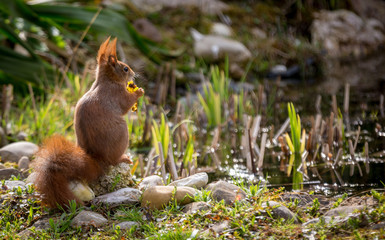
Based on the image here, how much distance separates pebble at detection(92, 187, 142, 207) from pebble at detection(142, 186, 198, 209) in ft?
0.33

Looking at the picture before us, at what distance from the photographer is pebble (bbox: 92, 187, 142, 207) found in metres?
3.30

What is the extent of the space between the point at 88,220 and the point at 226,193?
0.88 m

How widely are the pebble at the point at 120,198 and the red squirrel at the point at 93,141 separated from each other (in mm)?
143

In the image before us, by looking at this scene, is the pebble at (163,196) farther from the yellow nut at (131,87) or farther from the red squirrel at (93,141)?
the yellow nut at (131,87)

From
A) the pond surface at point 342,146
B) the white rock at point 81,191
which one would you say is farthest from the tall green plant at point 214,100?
the white rock at point 81,191

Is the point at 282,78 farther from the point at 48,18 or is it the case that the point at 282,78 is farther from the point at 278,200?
the point at 278,200

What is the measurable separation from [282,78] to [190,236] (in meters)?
7.05

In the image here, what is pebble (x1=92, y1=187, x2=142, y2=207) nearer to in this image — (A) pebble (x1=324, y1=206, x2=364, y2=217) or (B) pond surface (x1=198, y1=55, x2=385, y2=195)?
(B) pond surface (x1=198, y1=55, x2=385, y2=195)

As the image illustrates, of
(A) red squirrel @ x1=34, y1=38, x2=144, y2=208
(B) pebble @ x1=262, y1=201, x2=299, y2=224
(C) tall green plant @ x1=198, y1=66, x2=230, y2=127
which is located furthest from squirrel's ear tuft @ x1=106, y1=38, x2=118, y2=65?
(C) tall green plant @ x1=198, y1=66, x2=230, y2=127

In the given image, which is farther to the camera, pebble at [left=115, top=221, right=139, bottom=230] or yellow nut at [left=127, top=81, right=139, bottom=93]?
yellow nut at [left=127, top=81, right=139, bottom=93]

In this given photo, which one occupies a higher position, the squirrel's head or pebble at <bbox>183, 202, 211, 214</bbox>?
the squirrel's head

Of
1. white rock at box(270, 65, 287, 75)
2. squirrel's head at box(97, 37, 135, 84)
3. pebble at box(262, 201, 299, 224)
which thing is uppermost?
squirrel's head at box(97, 37, 135, 84)

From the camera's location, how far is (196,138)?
574 cm

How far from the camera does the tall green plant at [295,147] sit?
161 inches
